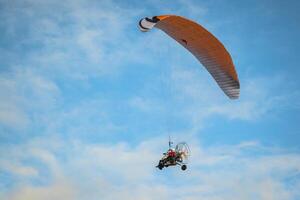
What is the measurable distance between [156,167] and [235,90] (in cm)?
803

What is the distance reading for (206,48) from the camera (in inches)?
1714

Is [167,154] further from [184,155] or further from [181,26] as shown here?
[181,26]

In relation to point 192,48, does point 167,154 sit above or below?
below

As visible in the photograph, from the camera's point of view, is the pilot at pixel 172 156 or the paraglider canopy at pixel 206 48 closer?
the paraglider canopy at pixel 206 48

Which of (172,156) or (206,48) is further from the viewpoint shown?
(206,48)

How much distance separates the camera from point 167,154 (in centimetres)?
4281

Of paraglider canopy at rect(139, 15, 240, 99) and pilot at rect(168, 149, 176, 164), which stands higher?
paraglider canopy at rect(139, 15, 240, 99)

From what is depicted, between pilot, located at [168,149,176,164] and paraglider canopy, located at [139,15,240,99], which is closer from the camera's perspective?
paraglider canopy, located at [139,15,240,99]

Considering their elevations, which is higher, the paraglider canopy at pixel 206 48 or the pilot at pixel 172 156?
the paraglider canopy at pixel 206 48

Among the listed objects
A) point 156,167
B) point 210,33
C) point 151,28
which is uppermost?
point 210,33

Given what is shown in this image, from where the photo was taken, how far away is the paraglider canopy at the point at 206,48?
138ft

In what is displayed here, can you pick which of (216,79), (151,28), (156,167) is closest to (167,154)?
(156,167)

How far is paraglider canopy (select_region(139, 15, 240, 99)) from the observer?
42.0 m

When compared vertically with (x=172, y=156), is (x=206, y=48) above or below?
above
